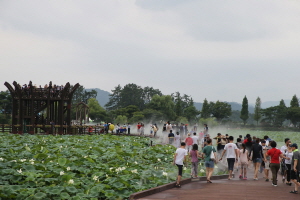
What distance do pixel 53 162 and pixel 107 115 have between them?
69.5m

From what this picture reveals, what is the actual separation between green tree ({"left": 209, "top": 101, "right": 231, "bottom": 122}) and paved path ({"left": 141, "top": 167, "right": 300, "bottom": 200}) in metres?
81.5

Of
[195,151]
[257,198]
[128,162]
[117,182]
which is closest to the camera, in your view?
[257,198]

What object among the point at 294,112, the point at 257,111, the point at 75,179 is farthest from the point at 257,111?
the point at 75,179

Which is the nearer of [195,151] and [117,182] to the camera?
[117,182]

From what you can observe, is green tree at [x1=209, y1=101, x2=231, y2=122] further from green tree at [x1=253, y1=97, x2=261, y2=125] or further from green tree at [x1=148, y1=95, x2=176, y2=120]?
green tree at [x1=148, y1=95, x2=176, y2=120]

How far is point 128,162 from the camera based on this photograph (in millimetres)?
14352

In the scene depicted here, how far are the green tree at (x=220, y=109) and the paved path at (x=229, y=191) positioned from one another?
8150 cm

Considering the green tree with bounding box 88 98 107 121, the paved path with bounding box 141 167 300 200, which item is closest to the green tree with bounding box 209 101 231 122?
the green tree with bounding box 88 98 107 121

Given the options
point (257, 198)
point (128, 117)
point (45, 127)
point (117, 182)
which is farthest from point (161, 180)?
point (128, 117)

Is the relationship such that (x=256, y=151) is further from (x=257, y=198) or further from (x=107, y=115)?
(x=107, y=115)

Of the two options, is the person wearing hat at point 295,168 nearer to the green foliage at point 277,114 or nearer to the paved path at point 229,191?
the paved path at point 229,191

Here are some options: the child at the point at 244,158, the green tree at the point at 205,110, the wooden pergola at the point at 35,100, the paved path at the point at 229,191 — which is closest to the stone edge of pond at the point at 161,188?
the paved path at the point at 229,191

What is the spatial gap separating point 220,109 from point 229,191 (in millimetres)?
84218

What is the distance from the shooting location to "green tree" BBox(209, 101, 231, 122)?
92562 millimetres
